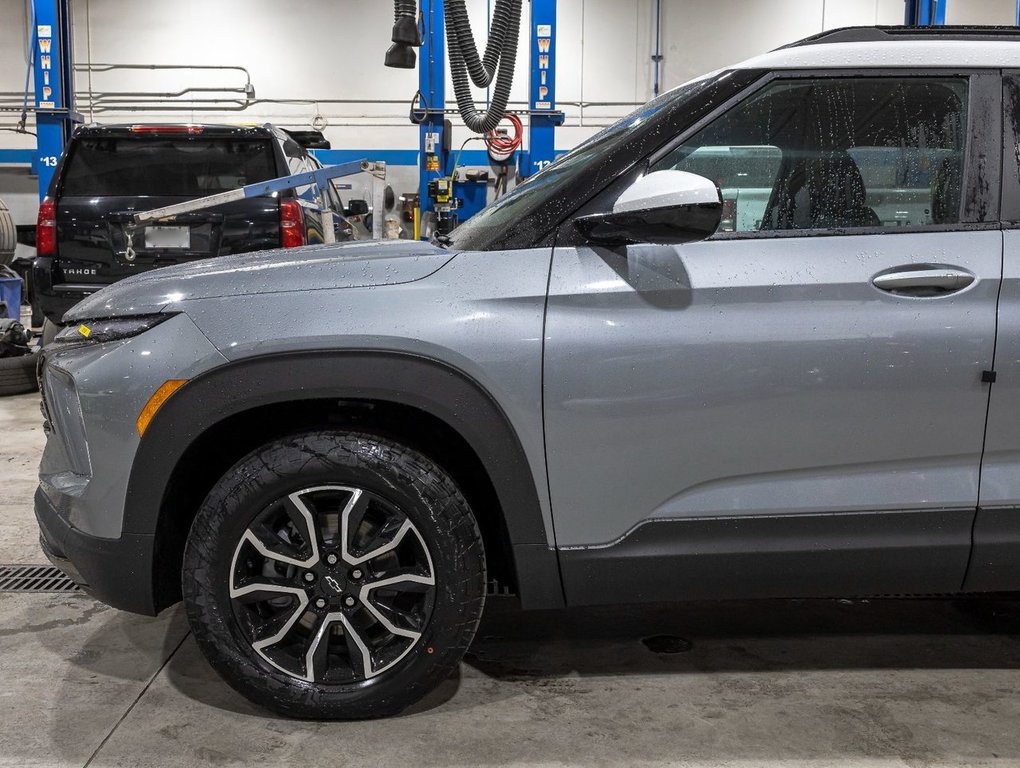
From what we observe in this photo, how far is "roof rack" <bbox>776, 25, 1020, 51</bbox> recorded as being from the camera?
8.26 ft

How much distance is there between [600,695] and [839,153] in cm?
151

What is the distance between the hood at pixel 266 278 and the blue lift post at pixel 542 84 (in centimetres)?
668

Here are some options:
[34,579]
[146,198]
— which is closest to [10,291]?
[146,198]

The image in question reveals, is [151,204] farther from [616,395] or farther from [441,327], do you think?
[616,395]

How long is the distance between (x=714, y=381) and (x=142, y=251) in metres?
4.88

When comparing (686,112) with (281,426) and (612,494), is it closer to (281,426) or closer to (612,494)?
(612,494)

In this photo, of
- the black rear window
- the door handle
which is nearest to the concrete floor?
the door handle

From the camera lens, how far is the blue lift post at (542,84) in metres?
8.95

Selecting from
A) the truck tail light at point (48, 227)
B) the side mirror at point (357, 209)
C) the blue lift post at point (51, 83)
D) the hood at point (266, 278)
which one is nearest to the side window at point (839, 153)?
the hood at point (266, 278)

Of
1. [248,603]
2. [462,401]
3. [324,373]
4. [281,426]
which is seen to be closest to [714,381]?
[462,401]

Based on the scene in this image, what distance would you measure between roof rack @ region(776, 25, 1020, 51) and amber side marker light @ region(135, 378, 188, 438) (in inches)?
67.2

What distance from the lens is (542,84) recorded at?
9.08 m

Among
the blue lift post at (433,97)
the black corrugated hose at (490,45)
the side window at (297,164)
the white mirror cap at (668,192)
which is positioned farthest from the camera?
the blue lift post at (433,97)

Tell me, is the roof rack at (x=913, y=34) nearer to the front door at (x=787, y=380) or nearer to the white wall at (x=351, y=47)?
the front door at (x=787, y=380)
